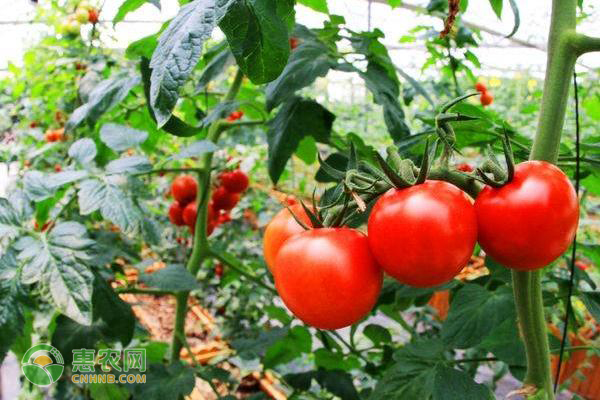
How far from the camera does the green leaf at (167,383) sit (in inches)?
33.3

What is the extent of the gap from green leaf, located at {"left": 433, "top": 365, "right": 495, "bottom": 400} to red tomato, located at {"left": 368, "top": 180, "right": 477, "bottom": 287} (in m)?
0.22

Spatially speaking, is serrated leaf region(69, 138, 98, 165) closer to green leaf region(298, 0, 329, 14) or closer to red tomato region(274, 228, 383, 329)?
green leaf region(298, 0, 329, 14)

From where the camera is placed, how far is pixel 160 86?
0.32m

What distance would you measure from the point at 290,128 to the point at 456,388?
450 mm

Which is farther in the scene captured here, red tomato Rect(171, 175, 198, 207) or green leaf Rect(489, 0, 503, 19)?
red tomato Rect(171, 175, 198, 207)

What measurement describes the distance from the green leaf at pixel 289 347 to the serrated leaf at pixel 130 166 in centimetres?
50

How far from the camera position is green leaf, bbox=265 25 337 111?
73 centimetres

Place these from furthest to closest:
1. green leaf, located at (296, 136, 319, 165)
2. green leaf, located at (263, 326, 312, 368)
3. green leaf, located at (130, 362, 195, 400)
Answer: green leaf, located at (263, 326, 312, 368) < green leaf, located at (296, 136, 319, 165) < green leaf, located at (130, 362, 195, 400)

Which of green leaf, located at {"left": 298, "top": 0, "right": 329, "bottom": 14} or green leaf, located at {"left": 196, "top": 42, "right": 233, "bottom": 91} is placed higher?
green leaf, located at {"left": 298, "top": 0, "right": 329, "bottom": 14}

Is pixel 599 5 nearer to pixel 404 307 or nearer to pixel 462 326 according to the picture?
pixel 404 307

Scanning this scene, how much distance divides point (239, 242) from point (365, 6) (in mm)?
3647

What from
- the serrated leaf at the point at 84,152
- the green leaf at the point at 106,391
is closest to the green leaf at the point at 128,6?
the serrated leaf at the point at 84,152

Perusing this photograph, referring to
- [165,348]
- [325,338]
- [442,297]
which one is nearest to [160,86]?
[325,338]

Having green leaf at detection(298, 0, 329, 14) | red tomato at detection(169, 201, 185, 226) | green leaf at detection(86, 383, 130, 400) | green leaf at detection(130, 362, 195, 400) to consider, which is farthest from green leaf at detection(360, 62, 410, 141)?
green leaf at detection(86, 383, 130, 400)
